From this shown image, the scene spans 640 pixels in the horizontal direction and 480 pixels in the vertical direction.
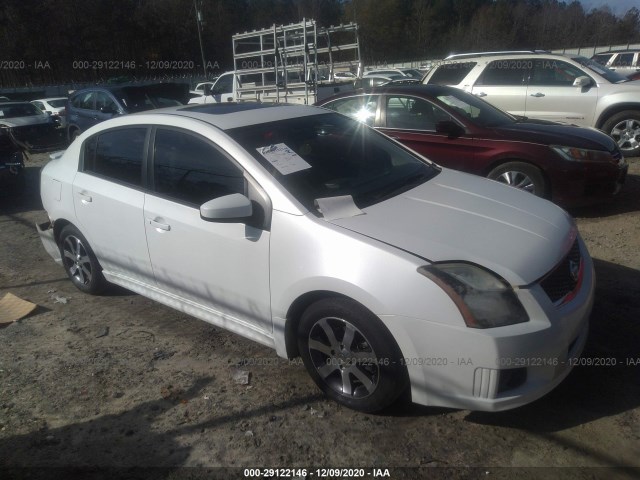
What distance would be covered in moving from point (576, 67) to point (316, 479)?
8.10 metres

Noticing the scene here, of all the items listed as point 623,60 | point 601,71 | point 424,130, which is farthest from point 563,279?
point 623,60

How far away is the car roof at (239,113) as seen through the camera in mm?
3447

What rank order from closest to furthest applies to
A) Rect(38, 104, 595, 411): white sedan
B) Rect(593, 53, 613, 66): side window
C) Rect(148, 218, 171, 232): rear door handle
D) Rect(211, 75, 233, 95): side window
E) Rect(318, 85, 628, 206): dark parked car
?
Rect(38, 104, 595, 411): white sedan
Rect(148, 218, 171, 232): rear door handle
Rect(318, 85, 628, 206): dark parked car
Rect(211, 75, 233, 95): side window
Rect(593, 53, 613, 66): side window

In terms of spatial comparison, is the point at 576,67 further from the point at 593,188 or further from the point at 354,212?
the point at 354,212

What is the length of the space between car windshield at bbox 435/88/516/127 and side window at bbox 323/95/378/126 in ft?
2.71

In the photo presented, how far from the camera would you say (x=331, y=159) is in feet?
11.2

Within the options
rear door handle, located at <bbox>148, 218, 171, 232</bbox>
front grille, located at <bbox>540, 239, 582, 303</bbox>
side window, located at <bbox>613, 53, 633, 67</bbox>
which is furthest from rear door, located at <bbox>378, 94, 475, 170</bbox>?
side window, located at <bbox>613, 53, 633, 67</bbox>

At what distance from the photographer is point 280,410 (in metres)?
2.94

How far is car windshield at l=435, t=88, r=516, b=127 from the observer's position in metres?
6.04

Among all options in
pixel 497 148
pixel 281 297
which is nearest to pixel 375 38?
pixel 497 148

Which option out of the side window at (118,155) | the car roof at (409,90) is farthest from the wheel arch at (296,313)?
the car roof at (409,90)

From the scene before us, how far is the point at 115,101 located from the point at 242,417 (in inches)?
350

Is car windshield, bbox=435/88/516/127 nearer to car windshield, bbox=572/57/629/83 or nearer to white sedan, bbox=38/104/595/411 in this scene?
white sedan, bbox=38/104/595/411

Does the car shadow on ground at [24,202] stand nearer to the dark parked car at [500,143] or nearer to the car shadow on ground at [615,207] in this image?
the dark parked car at [500,143]
